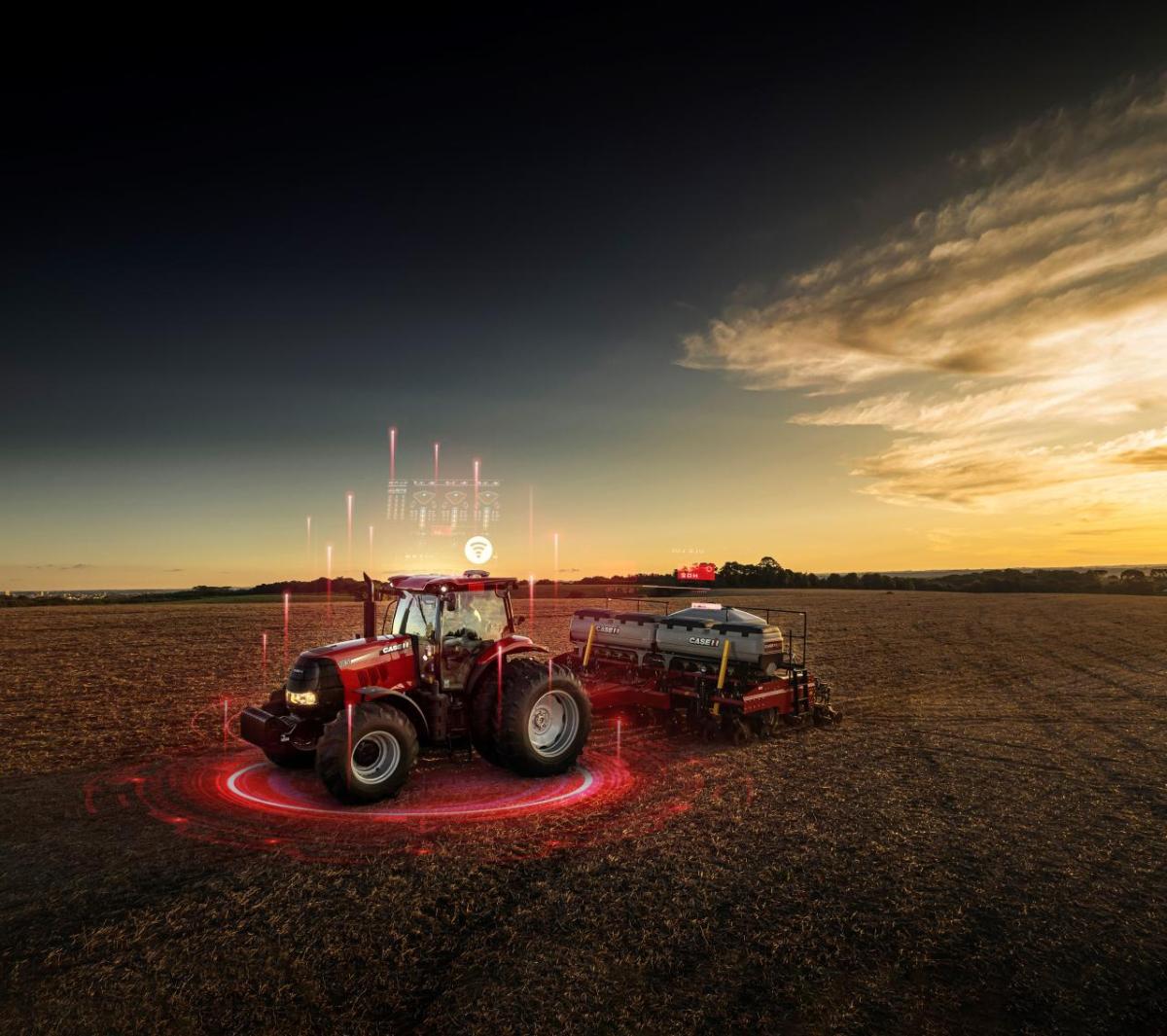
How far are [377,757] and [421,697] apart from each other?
1103 millimetres

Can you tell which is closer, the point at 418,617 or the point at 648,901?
the point at 648,901

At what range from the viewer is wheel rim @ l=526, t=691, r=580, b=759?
33.4 feet

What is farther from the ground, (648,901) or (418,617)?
(418,617)

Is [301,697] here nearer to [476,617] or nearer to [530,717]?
[476,617]

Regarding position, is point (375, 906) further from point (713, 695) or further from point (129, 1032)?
point (713, 695)

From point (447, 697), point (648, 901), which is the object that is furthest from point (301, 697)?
point (648, 901)

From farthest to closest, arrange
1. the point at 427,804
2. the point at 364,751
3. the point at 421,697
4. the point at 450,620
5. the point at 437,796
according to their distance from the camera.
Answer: the point at 450,620, the point at 421,697, the point at 437,796, the point at 427,804, the point at 364,751

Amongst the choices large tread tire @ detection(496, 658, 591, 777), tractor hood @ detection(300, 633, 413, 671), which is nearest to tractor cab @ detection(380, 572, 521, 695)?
tractor hood @ detection(300, 633, 413, 671)

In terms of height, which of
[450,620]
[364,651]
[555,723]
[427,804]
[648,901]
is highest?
[450,620]

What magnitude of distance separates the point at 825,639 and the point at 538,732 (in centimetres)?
2353

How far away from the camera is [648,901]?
249 inches

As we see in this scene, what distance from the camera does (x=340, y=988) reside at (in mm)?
5055

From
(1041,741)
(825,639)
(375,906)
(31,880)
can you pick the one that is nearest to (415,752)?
(375,906)

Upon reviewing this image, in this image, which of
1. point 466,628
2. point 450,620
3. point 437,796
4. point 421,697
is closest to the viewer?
point 437,796
